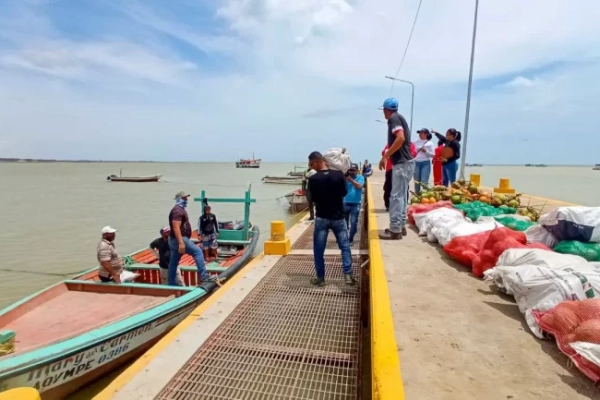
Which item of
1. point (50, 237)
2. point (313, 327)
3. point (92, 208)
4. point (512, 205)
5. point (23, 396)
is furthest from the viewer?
point (92, 208)

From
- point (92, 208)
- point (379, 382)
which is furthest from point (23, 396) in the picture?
point (92, 208)

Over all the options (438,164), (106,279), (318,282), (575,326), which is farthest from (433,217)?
(106,279)

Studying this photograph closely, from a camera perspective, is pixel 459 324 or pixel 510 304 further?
pixel 510 304

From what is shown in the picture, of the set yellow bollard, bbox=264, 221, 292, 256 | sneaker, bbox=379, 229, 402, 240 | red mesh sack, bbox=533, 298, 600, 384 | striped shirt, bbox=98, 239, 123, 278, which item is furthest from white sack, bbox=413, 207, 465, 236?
striped shirt, bbox=98, 239, 123, 278

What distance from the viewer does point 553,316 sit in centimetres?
240

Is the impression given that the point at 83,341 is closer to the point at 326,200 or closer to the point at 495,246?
the point at 326,200

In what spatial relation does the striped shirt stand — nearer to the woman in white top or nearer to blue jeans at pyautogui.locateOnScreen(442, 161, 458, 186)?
the woman in white top

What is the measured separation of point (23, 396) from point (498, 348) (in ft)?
8.62

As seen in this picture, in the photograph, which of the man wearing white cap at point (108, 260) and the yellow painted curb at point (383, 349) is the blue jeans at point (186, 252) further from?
the yellow painted curb at point (383, 349)

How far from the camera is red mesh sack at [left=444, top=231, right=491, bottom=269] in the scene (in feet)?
13.6

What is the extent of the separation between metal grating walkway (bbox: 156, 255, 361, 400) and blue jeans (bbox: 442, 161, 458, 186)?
5.75m

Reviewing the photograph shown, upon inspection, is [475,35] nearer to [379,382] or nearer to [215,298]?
[215,298]

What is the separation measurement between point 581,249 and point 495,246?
2.48 feet

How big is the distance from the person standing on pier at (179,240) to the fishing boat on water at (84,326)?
0.47m
